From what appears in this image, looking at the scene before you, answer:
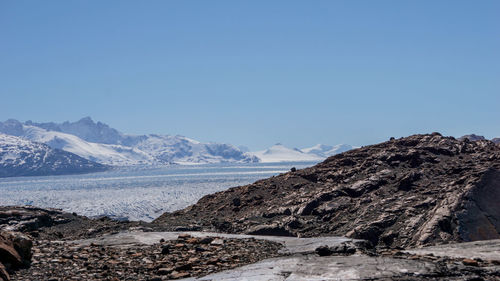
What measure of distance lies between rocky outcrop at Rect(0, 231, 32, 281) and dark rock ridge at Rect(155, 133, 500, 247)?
45.1 ft

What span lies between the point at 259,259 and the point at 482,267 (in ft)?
19.6

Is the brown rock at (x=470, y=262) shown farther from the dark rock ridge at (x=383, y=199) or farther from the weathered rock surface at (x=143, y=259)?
the dark rock ridge at (x=383, y=199)

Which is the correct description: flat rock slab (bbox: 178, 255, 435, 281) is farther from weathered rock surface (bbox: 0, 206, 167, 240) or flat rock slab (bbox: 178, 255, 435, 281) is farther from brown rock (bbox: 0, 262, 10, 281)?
weathered rock surface (bbox: 0, 206, 167, 240)

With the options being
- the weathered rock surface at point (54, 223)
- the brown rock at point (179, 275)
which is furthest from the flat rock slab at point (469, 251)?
the weathered rock surface at point (54, 223)

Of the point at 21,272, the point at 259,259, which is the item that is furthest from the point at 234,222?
the point at 21,272

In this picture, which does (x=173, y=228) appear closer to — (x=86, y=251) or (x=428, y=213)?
(x=86, y=251)

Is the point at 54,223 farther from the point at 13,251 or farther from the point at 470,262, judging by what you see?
the point at 470,262

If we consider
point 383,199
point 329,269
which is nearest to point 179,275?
point 329,269

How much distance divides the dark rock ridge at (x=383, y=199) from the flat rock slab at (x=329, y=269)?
42.7 ft

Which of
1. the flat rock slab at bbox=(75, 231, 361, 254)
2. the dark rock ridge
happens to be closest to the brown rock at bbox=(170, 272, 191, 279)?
the flat rock slab at bbox=(75, 231, 361, 254)

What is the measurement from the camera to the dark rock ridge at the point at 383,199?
85.0 ft

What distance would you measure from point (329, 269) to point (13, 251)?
8.38 metres

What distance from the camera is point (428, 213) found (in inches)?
1059

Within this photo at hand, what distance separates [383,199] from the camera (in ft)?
97.9
